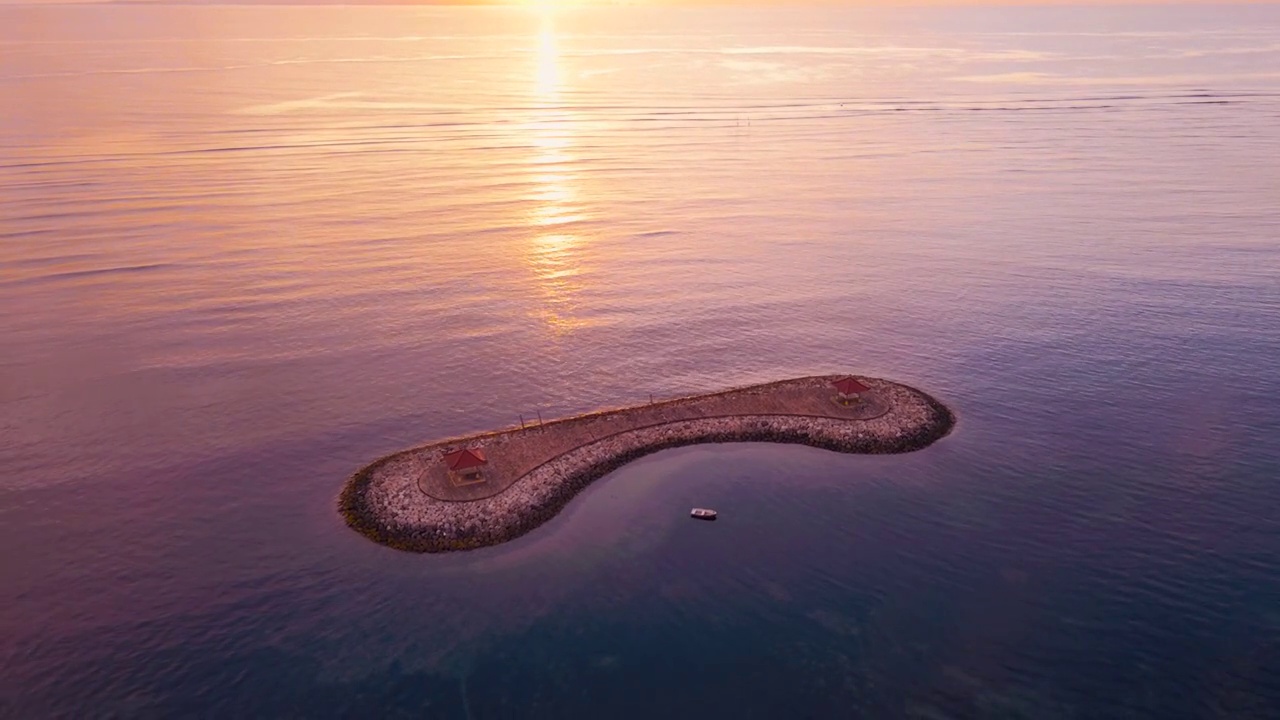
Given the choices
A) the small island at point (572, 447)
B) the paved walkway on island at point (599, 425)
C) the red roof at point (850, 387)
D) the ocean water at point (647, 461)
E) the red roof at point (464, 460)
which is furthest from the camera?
the red roof at point (850, 387)

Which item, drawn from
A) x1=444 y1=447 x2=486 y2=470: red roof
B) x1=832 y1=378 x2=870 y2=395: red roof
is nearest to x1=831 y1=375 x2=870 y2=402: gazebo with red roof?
x1=832 y1=378 x2=870 y2=395: red roof

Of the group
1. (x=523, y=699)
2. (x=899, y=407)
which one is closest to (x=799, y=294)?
(x=899, y=407)

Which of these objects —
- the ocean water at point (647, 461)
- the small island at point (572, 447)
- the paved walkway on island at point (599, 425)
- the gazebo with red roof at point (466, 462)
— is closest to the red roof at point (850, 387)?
the small island at point (572, 447)

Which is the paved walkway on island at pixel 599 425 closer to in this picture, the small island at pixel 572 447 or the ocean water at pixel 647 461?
the small island at pixel 572 447

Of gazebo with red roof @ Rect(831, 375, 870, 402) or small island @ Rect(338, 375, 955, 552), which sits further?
gazebo with red roof @ Rect(831, 375, 870, 402)

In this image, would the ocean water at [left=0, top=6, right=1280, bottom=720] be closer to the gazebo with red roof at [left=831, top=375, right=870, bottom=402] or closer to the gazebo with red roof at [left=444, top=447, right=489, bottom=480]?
the gazebo with red roof at [left=831, top=375, right=870, bottom=402]

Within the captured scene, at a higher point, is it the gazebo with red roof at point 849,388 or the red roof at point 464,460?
the gazebo with red roof at point 849,388

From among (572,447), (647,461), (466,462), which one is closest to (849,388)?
(647,461)
